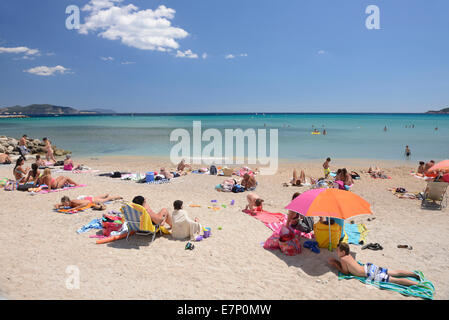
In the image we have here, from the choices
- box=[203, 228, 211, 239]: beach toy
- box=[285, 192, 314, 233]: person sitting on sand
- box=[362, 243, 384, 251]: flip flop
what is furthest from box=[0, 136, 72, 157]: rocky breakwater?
box=[362, 243, 384, 251]: flip flop

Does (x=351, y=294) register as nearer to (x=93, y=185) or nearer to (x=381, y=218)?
(x=381, y=218)

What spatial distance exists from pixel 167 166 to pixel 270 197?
8.91 meters

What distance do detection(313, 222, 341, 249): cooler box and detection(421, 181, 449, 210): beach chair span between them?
5.05m

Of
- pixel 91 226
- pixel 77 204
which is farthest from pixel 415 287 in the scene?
pixel 77 204

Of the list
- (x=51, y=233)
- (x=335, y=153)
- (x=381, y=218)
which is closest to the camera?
(x=51, y=233)

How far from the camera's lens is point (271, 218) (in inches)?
285

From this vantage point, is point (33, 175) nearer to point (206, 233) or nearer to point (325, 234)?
point (206, 233)

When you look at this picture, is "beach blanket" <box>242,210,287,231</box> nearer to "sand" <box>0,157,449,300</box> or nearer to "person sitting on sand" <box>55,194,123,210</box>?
"sand" <box>0,157,449,300</box>

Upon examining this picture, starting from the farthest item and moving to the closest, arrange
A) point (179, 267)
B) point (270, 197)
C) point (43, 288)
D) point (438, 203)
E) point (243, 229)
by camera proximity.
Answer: point (270, 197), point (438, 203), point (243, 229), point (179, 267), point (43, 288)

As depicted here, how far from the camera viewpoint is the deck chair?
17.9 feet

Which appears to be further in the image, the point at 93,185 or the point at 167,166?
the point at 167,166

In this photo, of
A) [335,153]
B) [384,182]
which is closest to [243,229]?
[384,182]

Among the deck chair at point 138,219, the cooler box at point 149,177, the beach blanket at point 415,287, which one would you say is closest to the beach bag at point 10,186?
the cooler box at point 149,177

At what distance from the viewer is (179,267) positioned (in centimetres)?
464
